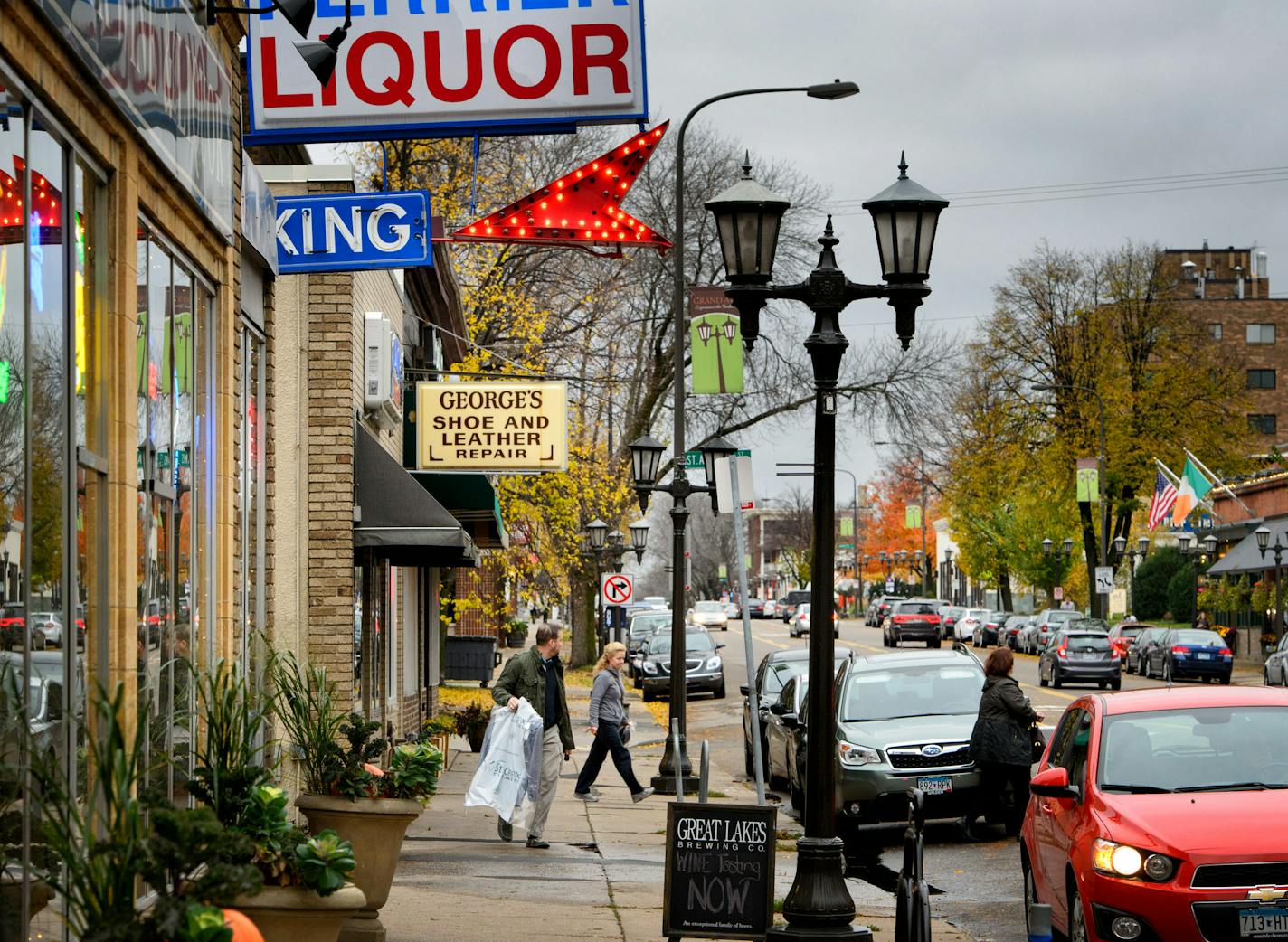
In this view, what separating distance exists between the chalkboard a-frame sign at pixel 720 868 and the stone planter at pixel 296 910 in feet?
11.8

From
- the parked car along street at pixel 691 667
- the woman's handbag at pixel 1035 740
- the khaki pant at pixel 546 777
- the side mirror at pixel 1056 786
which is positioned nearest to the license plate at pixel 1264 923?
the side mirror at pixel 1056 786

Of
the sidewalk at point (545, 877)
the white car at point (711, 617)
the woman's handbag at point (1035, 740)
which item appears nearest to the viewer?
the sidewalk at point (545, 877)

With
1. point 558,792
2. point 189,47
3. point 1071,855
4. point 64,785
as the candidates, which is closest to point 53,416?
point 64,785

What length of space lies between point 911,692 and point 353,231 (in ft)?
28.2

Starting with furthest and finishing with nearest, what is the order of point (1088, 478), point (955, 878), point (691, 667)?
point (1088, 478) < point (691, 667) < point (955, 878)

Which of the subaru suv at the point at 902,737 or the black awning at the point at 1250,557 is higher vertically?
the black awning at the point at 1250,557

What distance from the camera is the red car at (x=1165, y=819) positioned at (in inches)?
332

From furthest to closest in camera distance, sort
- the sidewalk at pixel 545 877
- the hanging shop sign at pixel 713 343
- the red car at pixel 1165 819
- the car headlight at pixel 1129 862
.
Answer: the hanging shop sign at pixel 713 343 → the sidewalk at pixel 545 877 → the car headlight at pixel 1129 862 → the red car at pixel 1165 819

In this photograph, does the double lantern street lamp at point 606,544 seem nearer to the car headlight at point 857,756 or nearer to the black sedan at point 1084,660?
the black sedan at point 1084,660

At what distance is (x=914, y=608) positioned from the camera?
6738cm

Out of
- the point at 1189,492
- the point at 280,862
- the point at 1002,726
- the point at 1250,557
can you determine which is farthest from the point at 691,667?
the point at 280,862

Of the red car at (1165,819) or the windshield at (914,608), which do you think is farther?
the windshield at (914,608)

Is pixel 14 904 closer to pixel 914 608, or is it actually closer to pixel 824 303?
pixel 824 303

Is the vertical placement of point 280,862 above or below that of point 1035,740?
above
